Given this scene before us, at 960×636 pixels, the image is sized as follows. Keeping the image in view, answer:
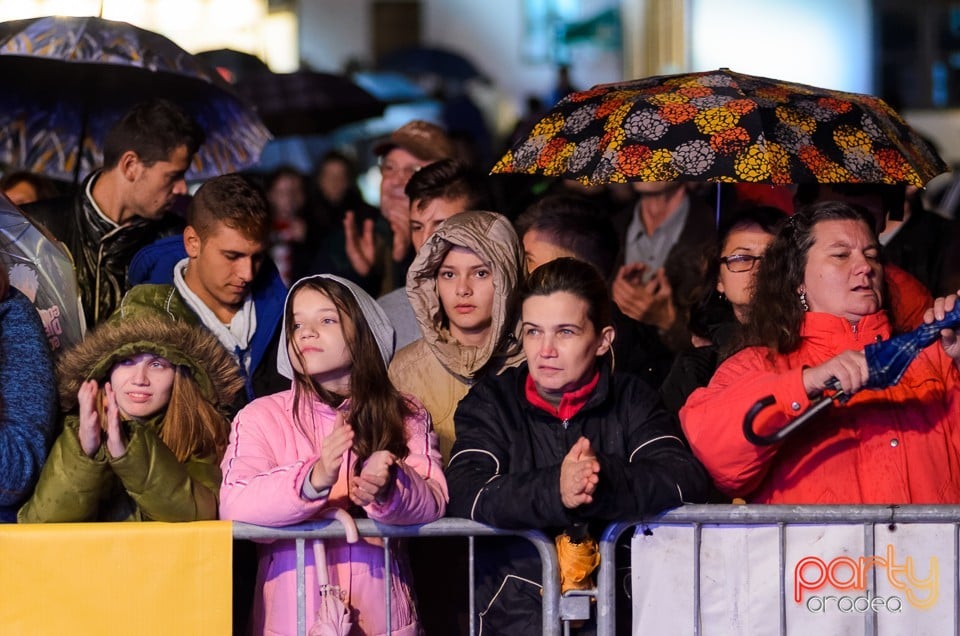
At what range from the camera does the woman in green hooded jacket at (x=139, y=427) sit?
4.71 m

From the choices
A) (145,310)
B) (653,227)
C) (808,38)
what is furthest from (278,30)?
(145,310)

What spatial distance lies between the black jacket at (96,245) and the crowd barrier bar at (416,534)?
2.04m

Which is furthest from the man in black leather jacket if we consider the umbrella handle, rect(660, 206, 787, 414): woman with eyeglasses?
the umbrella handle

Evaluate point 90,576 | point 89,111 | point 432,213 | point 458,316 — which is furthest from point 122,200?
point 90,576

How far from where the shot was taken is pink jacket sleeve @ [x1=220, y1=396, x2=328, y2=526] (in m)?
4.55

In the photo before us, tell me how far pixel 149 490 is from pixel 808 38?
14286 millimetres

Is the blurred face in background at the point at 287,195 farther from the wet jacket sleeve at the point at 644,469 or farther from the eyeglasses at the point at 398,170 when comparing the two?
the wet jacket sleeve at the point at 644,469

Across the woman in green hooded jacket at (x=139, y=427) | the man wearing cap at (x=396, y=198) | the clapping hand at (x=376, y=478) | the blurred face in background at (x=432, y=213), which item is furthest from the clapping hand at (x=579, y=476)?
the man wearing cap at (x=396, y=198)

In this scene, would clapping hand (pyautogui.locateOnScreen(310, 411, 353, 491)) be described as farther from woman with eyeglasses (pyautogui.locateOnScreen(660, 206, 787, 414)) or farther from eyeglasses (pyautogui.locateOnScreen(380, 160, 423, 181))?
eyeglasses (pyautogui.locateOnScreen(380, 160, 423, 181))

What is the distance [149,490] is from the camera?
4.68 metres

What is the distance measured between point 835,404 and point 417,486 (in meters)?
1.32

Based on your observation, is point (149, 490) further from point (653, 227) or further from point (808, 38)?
point (808, 38)

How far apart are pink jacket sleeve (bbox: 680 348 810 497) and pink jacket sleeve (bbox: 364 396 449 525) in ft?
2.63

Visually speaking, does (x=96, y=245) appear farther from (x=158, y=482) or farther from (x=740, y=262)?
(x=740, y=262)
